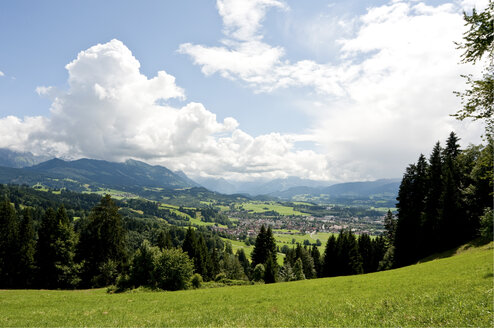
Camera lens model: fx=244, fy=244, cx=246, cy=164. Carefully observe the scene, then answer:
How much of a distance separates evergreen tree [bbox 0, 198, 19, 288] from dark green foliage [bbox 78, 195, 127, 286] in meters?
12.5

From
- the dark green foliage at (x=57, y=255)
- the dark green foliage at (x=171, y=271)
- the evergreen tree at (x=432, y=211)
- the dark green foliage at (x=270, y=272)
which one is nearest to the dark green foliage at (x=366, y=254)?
the evergreen tree at (x=432, y=211)

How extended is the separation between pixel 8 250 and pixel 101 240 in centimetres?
1864

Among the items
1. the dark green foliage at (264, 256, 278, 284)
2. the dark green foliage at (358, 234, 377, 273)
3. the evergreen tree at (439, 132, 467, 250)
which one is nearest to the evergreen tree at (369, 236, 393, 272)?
the dark green foliage at (358, 234, 377, 273)

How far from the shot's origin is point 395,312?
1486 centimetres

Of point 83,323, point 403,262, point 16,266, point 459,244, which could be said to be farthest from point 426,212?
point 16,266

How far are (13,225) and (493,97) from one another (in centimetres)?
7531

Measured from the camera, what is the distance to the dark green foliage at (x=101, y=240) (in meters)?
50.9

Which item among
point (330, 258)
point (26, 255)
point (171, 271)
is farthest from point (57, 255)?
point (330, 258)

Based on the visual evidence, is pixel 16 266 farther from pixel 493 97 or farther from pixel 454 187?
pixel 454 187

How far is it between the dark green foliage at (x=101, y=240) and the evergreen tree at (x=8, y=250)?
41.1 feet

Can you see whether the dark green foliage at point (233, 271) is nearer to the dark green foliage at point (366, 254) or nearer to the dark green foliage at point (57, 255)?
the dark green foliage at point (366, 254)

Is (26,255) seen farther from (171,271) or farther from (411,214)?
(411,214)

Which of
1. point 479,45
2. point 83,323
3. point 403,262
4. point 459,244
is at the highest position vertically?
point 479,45

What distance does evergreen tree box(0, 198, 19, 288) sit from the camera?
4994cm
